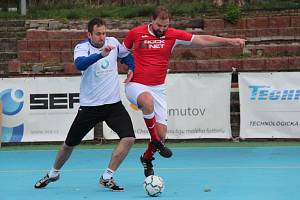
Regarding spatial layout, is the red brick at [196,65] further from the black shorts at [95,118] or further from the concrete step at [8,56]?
the black shorts at [95,118]

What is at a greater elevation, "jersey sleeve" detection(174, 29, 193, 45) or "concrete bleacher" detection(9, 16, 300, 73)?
"jersey sleeve" detection(174, 29, 193, 45)

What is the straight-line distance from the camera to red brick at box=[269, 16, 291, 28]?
21.0 m

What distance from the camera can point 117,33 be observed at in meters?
20.9

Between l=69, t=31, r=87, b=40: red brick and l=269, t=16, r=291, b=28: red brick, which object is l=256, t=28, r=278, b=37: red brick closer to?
l=269, t=16, r=291, b=28: red brick

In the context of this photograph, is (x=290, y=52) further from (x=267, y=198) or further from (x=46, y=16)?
(x=267, y=198)

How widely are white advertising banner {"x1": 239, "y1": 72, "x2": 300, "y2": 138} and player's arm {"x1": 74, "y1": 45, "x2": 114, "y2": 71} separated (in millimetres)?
6945

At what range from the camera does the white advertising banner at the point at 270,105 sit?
599 inches

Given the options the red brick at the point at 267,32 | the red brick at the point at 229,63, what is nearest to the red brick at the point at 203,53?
the red brick at the point at 229,63

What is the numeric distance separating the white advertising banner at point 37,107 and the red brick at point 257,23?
7241mm

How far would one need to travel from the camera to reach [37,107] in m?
15.6

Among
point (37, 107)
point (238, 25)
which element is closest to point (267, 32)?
point (238, 25)

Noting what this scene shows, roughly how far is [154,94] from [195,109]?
5.71 m

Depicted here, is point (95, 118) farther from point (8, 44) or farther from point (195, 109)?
point (8, 44)

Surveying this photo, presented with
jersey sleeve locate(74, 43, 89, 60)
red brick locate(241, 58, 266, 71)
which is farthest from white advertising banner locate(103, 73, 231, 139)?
jersey sleeve locate(74, 43, 89, 60)
